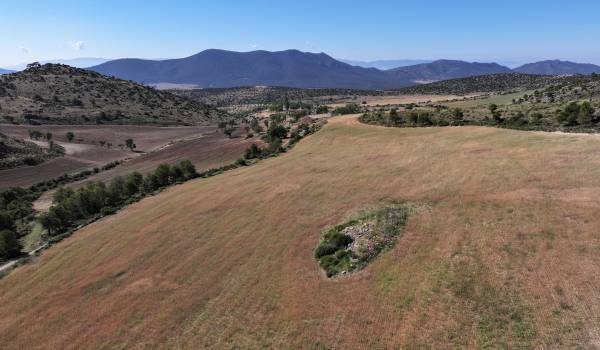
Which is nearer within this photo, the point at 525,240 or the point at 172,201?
the point at 525,240

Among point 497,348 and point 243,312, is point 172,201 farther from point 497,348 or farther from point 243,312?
point 497,348

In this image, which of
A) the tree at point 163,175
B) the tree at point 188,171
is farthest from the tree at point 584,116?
the tree at point 163,175

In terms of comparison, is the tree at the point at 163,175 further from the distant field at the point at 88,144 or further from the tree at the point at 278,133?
the distant field at the point at 88,144

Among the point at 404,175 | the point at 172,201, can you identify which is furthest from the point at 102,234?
the point at 404,175

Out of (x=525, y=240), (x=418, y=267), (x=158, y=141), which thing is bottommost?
(x=158, y=141)

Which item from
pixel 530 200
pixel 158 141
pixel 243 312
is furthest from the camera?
pixel 158 141

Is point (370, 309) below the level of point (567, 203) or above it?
below

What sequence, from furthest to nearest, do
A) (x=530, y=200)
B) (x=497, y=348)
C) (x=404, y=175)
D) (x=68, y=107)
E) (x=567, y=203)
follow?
(x=68, y=107) → (x=404, y=175) → (x=530, y=200) → (x=567, y=203) → (x=497, y=348)
